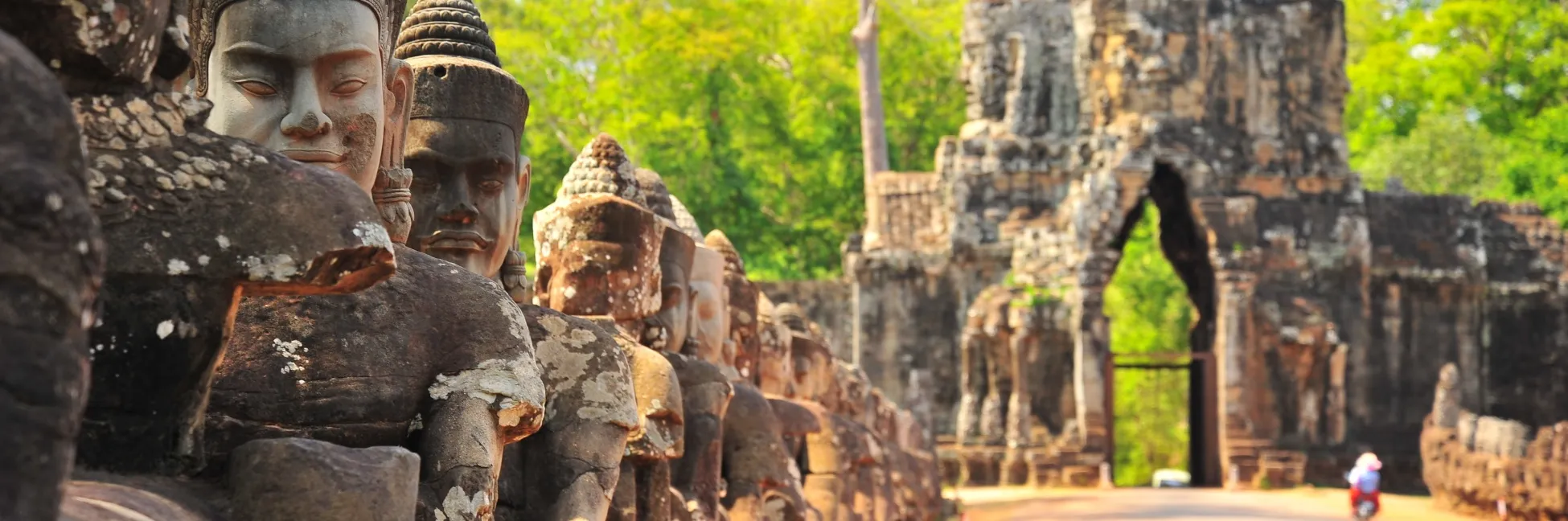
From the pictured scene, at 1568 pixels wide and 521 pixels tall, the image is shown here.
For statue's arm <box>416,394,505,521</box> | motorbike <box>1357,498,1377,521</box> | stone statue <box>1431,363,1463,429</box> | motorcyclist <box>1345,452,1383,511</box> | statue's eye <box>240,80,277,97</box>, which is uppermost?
stone statue <box>1431,363,1463,429</box>

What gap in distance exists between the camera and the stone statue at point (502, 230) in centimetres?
445

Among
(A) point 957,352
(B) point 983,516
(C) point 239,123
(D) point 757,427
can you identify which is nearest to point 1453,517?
(B) point 983,516

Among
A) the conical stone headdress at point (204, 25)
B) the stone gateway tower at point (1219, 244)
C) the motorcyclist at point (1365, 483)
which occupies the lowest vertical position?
the motorcyclist at point (1365, 483)

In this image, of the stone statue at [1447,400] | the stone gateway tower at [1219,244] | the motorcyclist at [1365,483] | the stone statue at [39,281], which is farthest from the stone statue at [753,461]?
the stone gateway tower at [1219,244]

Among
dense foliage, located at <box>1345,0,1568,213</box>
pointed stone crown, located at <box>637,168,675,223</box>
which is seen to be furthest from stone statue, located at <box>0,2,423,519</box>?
dense foliage, located at <box>1345,0,1568,213</box>

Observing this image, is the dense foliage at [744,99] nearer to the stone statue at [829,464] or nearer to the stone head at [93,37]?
the stone statue at [829,464]

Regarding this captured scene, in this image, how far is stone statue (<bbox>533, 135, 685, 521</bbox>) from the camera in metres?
5.28

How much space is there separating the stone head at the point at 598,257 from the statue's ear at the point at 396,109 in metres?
1.34

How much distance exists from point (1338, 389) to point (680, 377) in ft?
74.3

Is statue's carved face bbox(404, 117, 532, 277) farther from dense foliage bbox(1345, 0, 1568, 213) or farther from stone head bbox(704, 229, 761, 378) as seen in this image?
dense foliage bbox(1345, 0, 1568, 213)

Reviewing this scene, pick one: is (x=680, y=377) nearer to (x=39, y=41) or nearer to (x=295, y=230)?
(x=295, y=230)

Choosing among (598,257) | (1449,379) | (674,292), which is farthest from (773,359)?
(1449,379)

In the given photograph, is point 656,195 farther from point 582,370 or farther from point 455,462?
point 455,462

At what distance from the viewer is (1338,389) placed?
27406 millimetres
